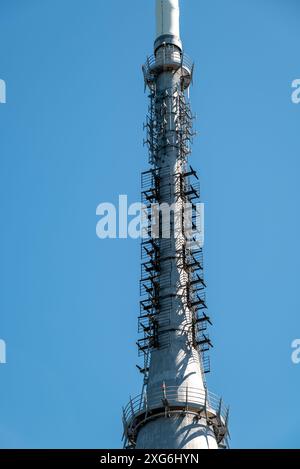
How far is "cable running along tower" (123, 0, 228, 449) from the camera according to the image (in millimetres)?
79875

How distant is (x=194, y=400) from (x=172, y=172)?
87.2 feet

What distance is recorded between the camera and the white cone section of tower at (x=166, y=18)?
110 m

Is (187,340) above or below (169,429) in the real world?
above

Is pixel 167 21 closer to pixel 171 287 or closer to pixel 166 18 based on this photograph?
pixel 166 18

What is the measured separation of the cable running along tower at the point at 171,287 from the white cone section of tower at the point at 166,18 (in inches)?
4.5

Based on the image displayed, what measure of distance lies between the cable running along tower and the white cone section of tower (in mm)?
113

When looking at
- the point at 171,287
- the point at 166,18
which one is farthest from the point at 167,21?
the point at 171,287

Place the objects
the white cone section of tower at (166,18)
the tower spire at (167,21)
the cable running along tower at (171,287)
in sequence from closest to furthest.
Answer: the cable running along tower at (171,287)
the tower spire at (167,21)
the white cone section of tower at (166,18)

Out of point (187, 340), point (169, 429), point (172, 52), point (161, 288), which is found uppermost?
point (172, 52)

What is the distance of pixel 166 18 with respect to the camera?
110m

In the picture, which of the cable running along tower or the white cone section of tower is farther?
the white cone section of tower
